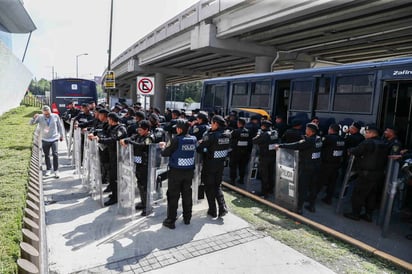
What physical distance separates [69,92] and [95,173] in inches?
585

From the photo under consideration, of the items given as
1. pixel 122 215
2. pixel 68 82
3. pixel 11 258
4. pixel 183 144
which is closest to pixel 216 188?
pixel 183 144

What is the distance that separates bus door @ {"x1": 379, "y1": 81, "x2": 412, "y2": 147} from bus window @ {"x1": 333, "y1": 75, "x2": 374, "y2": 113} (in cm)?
35

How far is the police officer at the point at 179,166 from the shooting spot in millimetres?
4812

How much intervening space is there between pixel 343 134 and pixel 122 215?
215 inches

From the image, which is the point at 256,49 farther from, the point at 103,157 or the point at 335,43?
the point at 103,157

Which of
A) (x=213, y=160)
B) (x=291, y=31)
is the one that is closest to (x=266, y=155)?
(x=213, y=160)

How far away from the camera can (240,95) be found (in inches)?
466

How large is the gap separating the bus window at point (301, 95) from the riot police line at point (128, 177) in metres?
4.56

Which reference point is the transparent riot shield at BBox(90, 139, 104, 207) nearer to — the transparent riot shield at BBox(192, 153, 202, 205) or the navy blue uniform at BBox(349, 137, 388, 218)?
the transparent riot shield at BBox(192, 153, 202, 205)

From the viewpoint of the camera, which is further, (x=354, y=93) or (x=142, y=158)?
(x=354, y=93)

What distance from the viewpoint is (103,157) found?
646cm

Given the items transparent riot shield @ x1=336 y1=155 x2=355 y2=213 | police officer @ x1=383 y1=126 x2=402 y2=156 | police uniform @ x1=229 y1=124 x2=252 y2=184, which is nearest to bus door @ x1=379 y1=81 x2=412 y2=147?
police officer @ x1=383 y1=126 x2=402 y2=156

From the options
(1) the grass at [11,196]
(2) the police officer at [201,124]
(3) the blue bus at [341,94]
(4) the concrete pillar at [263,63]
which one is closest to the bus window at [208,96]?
(3) the blue bus at [341,94]

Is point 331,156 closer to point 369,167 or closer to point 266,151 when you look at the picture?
point 369,167
